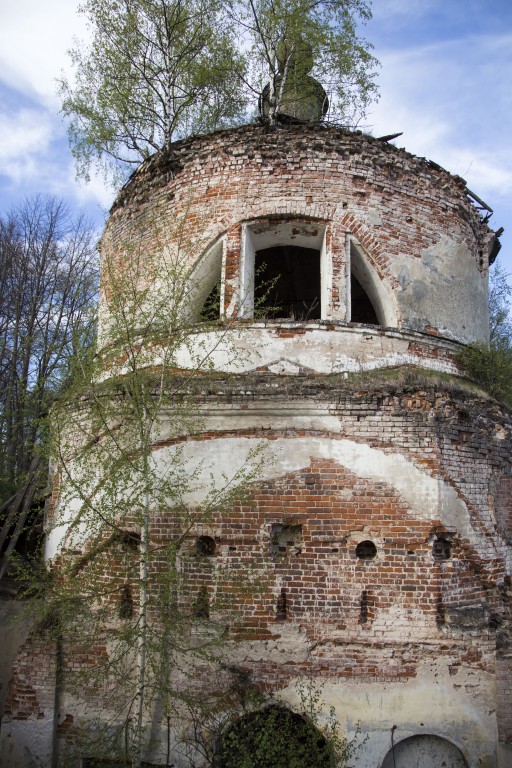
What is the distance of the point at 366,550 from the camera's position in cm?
584

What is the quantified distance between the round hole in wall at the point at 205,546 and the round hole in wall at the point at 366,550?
4.44ft

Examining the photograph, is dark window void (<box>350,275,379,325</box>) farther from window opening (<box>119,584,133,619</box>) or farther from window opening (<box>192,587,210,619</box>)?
window opening (<box>119,584,133,619</box>)

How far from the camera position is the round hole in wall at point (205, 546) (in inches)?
230

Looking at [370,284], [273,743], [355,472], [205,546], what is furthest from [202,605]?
[370,284]

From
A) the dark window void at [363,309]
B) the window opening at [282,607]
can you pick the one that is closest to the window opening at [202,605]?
the window opening at [282,607]

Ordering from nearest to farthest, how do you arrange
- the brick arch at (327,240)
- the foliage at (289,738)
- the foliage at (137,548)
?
the foliage at (137,548) → the foliage at (289,738) → the brick arch at (327,240)

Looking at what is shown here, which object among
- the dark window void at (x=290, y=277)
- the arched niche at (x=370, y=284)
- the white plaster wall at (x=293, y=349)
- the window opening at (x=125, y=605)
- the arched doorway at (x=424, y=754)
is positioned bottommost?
the arched doorway at (x=424, y=754)

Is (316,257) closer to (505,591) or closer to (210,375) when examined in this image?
(210,375)

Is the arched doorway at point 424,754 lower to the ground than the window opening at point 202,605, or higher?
lower

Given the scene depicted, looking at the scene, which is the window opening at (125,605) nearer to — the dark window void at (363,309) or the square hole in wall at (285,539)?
the square hole in wall at (285,539)

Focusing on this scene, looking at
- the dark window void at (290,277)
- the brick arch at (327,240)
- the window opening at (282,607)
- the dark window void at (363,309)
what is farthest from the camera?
the dark window void at (290,277)

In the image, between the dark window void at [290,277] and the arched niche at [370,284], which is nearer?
the arched niche at [370,284]

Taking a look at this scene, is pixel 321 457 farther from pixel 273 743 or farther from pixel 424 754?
pixel 424 754

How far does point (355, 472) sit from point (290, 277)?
591cm
